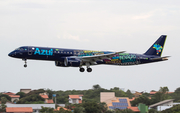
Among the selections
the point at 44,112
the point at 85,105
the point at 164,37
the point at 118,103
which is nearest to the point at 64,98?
the point at 118,103

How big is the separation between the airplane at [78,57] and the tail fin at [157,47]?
2.44m

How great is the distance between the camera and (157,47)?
8431cm

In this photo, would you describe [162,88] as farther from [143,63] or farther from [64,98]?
[143,63]

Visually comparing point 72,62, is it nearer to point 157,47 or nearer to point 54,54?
point 54,54

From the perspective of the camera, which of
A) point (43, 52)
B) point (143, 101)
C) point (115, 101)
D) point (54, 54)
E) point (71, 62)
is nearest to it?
point (43, 52)

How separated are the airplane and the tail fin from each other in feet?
8.00

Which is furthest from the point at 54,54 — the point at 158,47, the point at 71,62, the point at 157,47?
the point at 158,47

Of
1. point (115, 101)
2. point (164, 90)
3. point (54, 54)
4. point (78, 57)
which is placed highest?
point (54, 54)

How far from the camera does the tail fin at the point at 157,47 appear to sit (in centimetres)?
8325

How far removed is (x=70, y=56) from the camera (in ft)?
233

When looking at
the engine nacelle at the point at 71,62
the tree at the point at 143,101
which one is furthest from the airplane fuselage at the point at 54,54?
the tree at the point at 143,101

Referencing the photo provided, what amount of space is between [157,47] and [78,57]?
940 inches

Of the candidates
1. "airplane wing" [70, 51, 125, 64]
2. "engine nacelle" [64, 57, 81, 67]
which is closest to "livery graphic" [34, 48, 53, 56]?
"engine nacelle" [64, 57, 81, 67]

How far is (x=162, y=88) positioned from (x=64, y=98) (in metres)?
56.6
